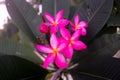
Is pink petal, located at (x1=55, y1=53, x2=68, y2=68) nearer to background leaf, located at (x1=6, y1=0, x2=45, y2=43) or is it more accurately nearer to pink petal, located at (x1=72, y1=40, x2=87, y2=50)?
pink petal, located at (x1=72, y1=40, x2=87, y2=50)

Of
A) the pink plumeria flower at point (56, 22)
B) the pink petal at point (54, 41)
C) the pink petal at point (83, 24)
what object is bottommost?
the pink petal at point (54, 41)

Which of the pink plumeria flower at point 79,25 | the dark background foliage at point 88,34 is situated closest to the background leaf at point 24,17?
the dark background foliage at point 88,34

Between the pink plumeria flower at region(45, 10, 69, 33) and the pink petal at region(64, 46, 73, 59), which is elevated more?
the pink plumeria flower at region(45, 10, 69, 33)

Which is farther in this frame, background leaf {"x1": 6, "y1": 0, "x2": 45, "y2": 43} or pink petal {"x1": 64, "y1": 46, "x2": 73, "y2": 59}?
background leaf {"x1": 6, "y1": 0, "x2": 45, "y2": 43}

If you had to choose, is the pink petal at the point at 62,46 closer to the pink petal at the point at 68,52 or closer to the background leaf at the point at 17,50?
the pink petal at the point at 68,52

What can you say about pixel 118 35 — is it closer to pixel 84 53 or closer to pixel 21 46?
pixel 84 53

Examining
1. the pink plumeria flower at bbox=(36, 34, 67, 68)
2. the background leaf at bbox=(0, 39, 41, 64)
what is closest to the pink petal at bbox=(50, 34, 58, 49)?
the pink plumeria flower at bbox=(36, 34, 67, 68)

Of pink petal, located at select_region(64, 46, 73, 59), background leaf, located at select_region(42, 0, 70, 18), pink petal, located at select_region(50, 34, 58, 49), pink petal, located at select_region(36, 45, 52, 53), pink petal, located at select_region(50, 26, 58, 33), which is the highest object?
background leaf, located at select_region(42, 0, 70, 18)
